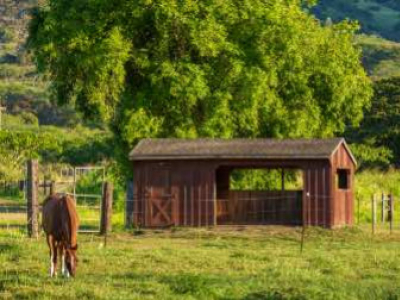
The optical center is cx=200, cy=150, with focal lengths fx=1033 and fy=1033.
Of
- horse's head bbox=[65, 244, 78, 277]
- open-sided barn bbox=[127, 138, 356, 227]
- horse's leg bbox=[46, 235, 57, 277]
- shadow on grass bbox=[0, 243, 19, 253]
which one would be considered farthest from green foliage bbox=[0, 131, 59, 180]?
horse's head bbox=[65, 244, 78, 277]

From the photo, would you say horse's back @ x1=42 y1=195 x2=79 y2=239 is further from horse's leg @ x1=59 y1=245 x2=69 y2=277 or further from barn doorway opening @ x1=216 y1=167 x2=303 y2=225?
barn doorway opening @ x1=216 y1=167 x2=303 y2=225

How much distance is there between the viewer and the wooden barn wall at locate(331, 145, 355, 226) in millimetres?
40875

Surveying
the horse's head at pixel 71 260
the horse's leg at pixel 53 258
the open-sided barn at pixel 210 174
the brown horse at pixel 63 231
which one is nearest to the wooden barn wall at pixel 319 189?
the open-sided barn at pixel 210 174

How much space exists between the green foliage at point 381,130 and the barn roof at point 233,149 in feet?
92.5

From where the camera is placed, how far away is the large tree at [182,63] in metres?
44.2

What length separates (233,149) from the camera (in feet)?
136

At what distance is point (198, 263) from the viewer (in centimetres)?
2653

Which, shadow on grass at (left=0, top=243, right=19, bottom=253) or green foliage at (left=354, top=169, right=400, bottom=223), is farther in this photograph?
green foliage at (left=354, top=169, right=400, bottom=223)

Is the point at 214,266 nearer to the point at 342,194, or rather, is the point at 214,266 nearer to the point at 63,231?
the point at 63,231

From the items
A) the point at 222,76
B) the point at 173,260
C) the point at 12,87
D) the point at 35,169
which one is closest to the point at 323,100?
the point at 222,76

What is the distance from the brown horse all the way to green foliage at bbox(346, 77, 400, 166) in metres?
47.2

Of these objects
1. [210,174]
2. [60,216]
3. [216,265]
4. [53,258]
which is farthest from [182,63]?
[53,258]

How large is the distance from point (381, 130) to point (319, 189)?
151 feet

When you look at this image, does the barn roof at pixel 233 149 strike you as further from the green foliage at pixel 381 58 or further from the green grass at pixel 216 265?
the green foliage at pixel 381 58
